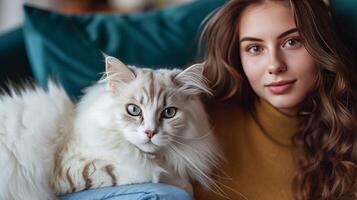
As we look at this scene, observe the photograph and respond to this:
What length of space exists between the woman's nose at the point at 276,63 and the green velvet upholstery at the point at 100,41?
448 millimetres

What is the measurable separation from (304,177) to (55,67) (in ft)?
2.93

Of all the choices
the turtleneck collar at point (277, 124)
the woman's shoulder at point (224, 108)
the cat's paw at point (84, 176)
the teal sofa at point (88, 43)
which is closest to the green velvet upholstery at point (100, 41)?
the teal sofa at point (88, 43)

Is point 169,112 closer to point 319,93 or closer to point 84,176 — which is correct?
point 84,176

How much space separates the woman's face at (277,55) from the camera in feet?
3.98

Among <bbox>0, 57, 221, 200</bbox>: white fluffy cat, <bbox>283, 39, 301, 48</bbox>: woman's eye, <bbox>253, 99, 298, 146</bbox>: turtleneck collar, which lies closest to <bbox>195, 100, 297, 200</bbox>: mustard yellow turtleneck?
<bbox>253, 99, 298, 146</bbox>: turtleneck collar

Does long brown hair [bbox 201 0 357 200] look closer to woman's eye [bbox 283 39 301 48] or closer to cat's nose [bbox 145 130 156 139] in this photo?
woman's eye [bbox 283 39 301 48]

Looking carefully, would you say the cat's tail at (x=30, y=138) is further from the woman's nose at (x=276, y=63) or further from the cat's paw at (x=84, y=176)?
the woman's nose at (x=276, y=63)

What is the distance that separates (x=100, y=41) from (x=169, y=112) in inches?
23.3

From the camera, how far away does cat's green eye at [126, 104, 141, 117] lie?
1.14 m

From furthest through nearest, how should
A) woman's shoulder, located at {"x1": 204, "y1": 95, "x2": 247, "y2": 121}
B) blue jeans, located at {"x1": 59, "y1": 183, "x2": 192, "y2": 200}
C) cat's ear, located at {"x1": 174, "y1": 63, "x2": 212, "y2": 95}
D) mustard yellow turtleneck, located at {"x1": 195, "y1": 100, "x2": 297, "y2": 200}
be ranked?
woman's shoulder, located at {"x1": 204, "y1": 95, "x2": 247, "y2": 121} → mustard yellow turtleneck, located at {"x1": 195, "y1": 100, "x2": 297, "y2": 200} → cat's ear, located at {"x1": 174, "y1": 63, "x2": 212, "y2": 95} → blue jeans, located at {"x1": 59, "y1": 183, "x2": 192, "y2": 200}

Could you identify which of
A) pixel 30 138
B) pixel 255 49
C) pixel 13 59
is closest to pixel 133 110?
pixel 30 138

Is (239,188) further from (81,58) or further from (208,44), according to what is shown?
(81,58)

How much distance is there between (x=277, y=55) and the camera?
1211 millimetres

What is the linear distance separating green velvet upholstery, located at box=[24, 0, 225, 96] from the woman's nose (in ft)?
1.47
